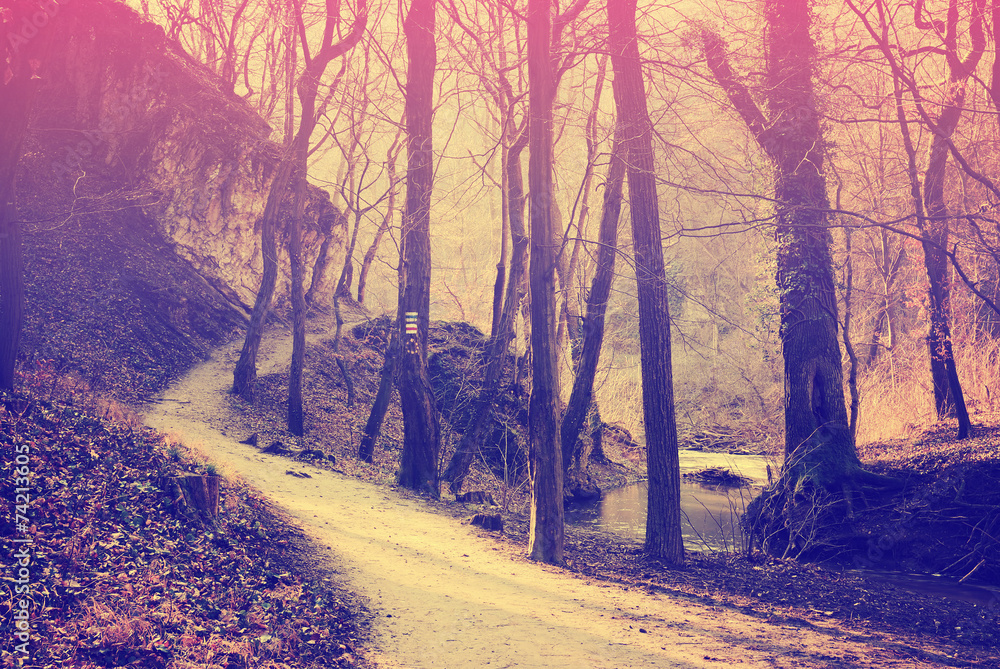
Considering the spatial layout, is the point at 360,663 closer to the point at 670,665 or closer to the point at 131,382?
the point at 670,665

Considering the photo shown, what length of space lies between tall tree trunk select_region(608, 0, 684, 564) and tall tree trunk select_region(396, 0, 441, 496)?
4.87 meters

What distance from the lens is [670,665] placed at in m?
5.57

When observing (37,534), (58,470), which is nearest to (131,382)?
(58,470)

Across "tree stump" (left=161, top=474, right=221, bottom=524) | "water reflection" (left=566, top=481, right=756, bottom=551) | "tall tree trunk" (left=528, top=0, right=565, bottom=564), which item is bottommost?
"water reflection" (left=566, top=481, right=756, bottom=551)

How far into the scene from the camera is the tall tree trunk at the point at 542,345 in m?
8.97

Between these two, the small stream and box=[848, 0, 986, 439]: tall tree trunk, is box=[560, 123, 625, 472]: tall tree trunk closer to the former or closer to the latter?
the small stream

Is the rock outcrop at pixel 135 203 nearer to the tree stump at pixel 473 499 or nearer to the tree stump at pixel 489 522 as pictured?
the tree stump at pixel 473 499

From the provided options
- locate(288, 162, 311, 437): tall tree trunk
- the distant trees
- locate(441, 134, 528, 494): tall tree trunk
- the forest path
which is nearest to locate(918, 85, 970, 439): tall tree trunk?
locate(441, 134, 528, 494): tall tree trunk

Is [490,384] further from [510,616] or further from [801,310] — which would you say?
[510,616]

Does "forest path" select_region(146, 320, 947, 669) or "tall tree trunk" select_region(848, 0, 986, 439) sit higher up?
"tall tree trunk" select_region(848, 0, 986, 439)

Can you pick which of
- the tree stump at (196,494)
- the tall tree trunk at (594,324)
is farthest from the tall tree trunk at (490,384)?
the tree stump at (196,494)

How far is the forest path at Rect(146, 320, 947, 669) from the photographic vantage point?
18.8ft

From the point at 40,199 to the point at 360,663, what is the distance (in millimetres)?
18717

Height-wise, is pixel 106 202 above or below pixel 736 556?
above
